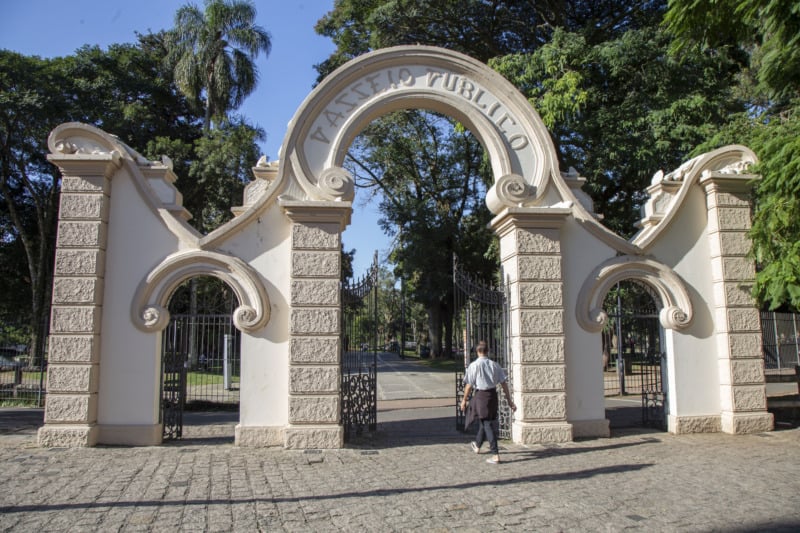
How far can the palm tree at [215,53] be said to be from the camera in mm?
22797

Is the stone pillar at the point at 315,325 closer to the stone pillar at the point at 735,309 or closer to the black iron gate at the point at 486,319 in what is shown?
the black iron gate at the point at 486,319

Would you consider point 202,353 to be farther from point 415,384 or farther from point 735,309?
point 735,309

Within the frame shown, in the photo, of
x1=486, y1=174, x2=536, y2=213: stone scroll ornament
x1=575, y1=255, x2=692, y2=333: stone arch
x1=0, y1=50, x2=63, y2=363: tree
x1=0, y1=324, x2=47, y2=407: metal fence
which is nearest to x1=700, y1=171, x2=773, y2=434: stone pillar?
x1=575, y1=255, x2=692, y2=333: stone arch

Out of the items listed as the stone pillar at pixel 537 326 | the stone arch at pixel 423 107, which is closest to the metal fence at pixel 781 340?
the stone pillar at pixel 537 326

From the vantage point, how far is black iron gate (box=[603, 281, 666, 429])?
1009 centimetres

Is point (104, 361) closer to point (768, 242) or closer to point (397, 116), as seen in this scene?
point (768, 242)

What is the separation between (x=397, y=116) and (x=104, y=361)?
63.3 ft

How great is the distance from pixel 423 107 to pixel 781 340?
13.9m

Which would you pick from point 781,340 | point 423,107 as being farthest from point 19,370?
point 781,340

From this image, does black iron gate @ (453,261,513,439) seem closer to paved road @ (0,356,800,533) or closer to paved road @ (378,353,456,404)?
paved road @ (0,356,800,533)

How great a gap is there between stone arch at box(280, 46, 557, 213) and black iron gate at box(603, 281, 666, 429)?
9.74 ft

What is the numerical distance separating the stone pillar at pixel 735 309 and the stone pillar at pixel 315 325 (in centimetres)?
623

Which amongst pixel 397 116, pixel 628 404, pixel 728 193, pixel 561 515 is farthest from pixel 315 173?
pixel 397 116

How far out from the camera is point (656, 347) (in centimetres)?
1105
